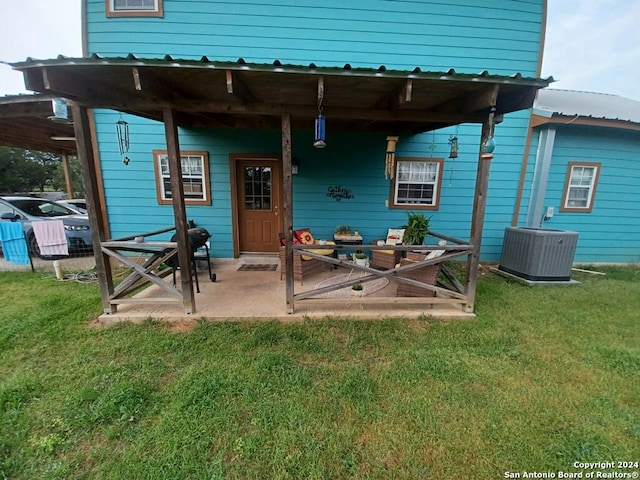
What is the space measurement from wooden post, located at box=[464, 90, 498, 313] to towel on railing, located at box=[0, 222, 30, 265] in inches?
309

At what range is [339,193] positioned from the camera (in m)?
5.57

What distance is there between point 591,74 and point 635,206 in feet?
51.4

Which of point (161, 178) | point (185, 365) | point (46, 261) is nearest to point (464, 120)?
point (185, 365)

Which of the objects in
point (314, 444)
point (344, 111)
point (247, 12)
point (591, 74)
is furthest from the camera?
point (591, 74)

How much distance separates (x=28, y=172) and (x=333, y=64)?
32.5 meters

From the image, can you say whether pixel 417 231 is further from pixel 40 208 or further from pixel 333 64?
pixel 40 208

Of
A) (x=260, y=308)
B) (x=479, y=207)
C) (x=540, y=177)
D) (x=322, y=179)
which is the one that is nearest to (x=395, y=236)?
(x=322, y=179)

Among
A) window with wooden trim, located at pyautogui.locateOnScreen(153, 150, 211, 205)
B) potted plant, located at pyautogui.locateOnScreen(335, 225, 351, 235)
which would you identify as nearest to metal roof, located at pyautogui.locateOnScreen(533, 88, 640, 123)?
potted plant, located at pyautogui.locateOnScreen(335, 225, 351, 235)

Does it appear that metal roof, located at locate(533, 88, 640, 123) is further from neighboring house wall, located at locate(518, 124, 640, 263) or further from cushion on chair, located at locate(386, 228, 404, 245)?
cushion on chair, located at locate(386, 228, 404, 245)

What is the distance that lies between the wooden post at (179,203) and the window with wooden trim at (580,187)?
24.4 ft

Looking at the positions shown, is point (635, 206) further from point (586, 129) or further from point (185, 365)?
point (185, 365)

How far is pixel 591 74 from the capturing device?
50.4ft

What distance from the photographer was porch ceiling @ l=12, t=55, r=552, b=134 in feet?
7.78

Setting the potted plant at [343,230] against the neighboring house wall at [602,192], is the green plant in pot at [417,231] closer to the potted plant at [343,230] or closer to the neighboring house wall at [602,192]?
the potted plant at [343,230]
